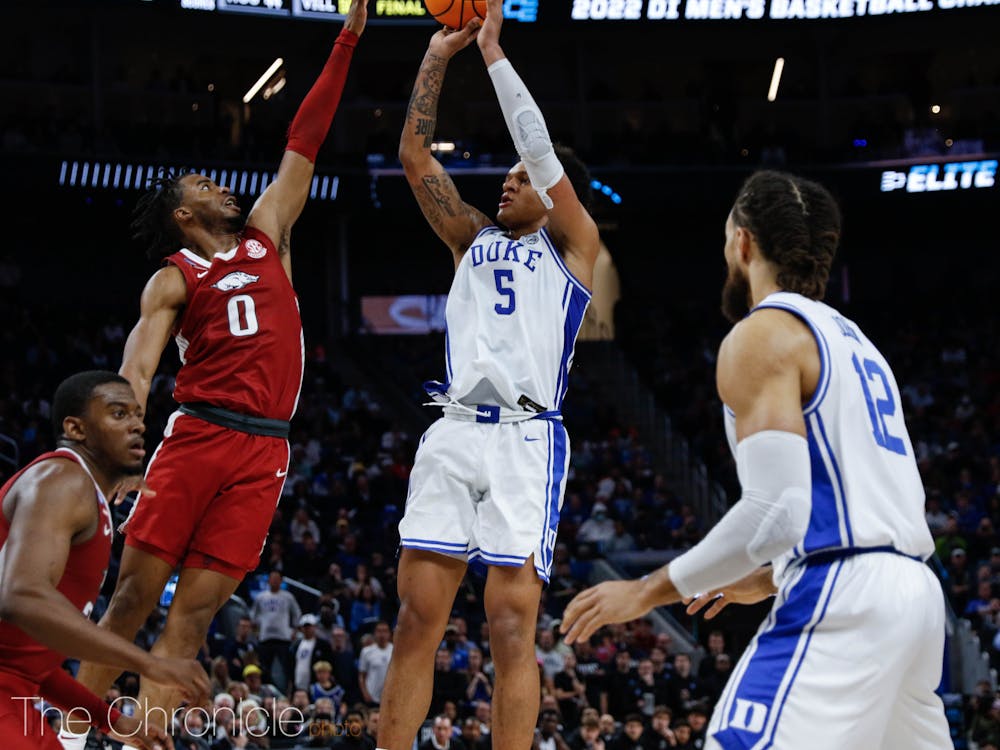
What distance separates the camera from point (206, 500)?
5695 mm

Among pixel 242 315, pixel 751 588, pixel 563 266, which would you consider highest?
pixel 563 266

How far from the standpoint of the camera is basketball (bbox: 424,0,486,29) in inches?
257

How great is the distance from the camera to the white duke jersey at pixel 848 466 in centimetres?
363

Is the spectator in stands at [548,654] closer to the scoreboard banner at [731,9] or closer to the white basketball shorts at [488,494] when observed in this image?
the white basketball shorts at [488,494]

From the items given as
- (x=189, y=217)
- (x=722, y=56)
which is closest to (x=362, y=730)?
(x=189, y=217)

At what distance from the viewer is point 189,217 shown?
613 centimetres

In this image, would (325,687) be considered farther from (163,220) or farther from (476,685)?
(163,220)

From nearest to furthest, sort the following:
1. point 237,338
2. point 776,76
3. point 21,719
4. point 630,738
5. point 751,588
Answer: point 751,588, point 21,719, point 237,338, point 630,738, point 776,76

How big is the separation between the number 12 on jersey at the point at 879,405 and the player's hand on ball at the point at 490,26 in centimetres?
292

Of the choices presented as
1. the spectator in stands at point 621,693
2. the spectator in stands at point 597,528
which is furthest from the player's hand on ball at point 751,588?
the spectator in stands at point 597,528

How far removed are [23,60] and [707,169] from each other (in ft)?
42.1

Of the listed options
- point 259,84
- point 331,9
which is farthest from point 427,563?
point 259,84

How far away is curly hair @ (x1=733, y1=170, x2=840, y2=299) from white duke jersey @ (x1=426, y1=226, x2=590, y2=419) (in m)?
2.03

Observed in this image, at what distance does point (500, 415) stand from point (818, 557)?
2366 mm
